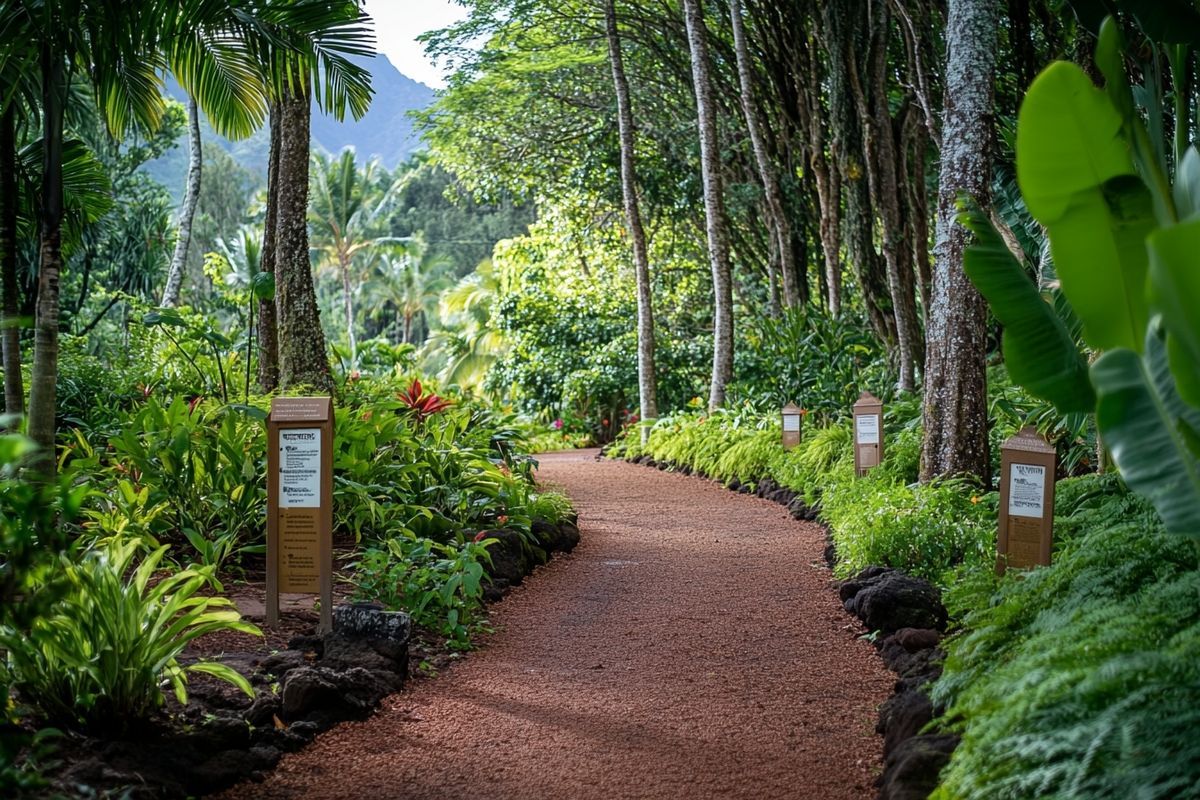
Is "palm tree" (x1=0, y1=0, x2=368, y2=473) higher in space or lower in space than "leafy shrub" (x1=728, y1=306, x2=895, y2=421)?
higher

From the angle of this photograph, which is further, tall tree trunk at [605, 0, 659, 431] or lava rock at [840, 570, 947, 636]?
tall tree trunk at [605, 0, 659, 431]

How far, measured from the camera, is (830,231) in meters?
13.4

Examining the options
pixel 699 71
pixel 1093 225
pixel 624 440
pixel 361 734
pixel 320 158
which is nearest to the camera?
pixel 1093 225

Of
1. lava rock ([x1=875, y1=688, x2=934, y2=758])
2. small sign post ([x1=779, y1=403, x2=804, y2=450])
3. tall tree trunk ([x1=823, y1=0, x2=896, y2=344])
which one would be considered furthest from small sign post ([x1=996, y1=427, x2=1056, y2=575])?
tall tree trunk ([x1=823, y1=0, x2=896, y2=344])


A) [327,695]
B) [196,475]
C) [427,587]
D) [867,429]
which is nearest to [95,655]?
[327,695]

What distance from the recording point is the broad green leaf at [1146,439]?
2562mm

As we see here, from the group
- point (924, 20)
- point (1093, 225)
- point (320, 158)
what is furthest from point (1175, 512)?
point (320, 158)

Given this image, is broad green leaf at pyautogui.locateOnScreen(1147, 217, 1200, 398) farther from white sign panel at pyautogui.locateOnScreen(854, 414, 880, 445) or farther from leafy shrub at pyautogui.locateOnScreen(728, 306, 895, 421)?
leafy shrub at pyautogui.locateOnScreen(728, 306, 895, 421)

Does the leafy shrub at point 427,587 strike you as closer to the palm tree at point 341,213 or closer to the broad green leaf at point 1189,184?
the broad green leaf at point 1189,184

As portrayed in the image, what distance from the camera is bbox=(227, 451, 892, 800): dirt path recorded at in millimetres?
3664

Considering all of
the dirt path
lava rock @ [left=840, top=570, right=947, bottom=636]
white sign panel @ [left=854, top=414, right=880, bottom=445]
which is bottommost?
the dirt path

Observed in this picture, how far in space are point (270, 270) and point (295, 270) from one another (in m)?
1.17

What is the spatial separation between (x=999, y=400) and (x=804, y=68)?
7823mm

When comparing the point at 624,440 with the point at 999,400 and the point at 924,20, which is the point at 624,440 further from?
the point at 999,400
